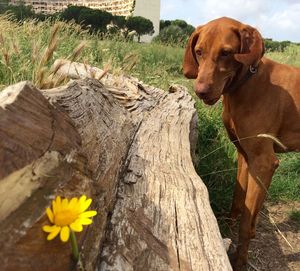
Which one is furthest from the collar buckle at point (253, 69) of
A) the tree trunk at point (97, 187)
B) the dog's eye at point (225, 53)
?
the tree trunk at point (97, 187)

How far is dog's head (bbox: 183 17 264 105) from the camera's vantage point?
116 inches

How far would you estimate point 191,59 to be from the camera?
3.37 m

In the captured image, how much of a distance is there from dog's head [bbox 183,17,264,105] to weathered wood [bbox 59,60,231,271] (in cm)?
43

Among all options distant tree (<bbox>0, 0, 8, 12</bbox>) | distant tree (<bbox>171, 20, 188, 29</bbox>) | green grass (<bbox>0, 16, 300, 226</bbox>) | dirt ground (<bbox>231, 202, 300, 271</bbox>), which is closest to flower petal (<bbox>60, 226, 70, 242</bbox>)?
green grass (<bbox>0, 16, 300, 226</bbox>)

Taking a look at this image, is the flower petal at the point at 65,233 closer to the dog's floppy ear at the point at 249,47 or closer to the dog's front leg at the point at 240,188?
the dog's floppy ear at the point at 249,47

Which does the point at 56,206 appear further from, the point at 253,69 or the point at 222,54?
the point at 253,69

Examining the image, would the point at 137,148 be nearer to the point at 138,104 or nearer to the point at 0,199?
the point at 138,104

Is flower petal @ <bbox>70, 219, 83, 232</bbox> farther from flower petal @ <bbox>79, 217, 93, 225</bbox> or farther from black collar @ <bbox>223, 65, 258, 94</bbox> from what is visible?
black collar @ <bbox>223, 65, 258, 94</bbox>

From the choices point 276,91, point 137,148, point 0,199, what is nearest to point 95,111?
point 137,148

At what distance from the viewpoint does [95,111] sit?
2.05 metres

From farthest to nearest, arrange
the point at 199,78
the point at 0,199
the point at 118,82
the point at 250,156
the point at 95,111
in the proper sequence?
1. the point at 118,82
2. the point at 250,156
3. the point at 199,78
4. the point at 95,111
5. the point at 0,199

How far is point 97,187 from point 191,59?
2.09 meters

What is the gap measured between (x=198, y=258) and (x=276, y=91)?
2185mm

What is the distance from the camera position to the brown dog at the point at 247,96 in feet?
9.80
